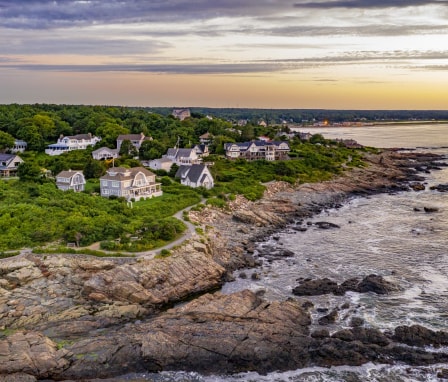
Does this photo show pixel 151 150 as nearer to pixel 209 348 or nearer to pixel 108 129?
pixel 108 129

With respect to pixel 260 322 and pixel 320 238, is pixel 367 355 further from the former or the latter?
pixel 320 238

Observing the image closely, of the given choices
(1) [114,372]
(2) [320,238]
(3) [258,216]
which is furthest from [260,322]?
(3) [258,216]

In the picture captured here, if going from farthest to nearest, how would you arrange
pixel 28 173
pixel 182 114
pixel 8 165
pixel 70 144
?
pixel 182 114
pixel 70 144
pixel 8 165
pixel 28 173

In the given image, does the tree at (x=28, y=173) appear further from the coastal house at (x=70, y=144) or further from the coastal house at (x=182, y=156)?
the coastal house at (x=182, y=156)

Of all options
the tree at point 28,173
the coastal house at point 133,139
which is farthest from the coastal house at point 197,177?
the coastal house at point 133,139

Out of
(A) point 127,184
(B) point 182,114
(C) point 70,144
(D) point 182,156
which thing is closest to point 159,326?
(A) point 127,184

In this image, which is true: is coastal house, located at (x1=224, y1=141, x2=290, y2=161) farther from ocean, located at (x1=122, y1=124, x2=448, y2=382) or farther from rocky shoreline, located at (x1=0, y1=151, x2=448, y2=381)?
rocky shoreline, located at (x1=0, y1=151, x2=448, y2=381)

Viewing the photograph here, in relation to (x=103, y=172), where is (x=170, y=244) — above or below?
below
